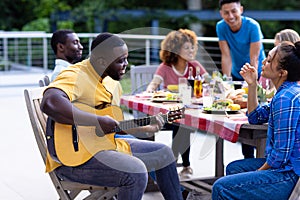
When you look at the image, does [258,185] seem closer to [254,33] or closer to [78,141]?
[78,141]

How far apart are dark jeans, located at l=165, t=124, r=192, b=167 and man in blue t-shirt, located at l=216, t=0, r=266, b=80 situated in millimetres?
669

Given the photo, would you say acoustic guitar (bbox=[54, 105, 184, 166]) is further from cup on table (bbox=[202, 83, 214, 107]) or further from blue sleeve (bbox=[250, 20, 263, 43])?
blue sleeve (bbox=[250, 20, 263, 43])

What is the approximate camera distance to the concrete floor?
384 cm

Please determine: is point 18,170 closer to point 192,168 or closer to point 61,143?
point 192,168

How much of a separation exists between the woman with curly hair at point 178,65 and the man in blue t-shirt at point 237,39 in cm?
40

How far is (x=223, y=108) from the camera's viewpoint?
3.10 metres

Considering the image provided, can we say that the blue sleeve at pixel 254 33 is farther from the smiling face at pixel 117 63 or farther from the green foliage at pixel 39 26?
the green foliage at pixel 39 26

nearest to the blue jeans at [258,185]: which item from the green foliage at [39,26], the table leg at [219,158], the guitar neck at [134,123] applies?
the guitar neck at [134,123]

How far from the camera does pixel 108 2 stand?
16562 millimetres

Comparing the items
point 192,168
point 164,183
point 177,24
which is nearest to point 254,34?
point 192,168

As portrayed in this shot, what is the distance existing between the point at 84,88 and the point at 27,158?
231 cm

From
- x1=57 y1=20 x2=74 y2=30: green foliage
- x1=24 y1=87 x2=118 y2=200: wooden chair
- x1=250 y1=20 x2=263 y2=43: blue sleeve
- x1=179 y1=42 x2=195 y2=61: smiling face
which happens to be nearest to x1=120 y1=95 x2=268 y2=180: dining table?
x1=24 y1=87 x2=118 y2=200: wooden chair

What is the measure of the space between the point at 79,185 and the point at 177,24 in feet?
46.8

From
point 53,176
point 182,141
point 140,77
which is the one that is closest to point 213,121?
point 53,176
